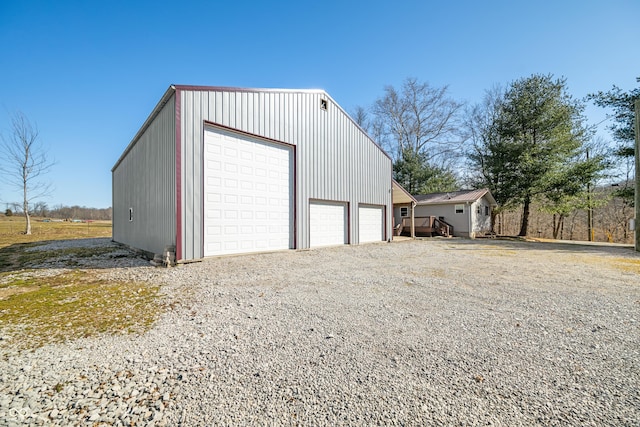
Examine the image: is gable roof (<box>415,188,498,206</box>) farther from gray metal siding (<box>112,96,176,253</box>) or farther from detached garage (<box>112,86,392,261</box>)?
gray metal siding (<box>112,96,176,253</box>)

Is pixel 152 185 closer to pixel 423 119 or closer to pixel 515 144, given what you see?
pixel 515 144

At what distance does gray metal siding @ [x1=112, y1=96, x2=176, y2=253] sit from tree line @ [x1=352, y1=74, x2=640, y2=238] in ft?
62.2

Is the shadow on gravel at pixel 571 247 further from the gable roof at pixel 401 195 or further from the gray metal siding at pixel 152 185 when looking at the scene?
the gray metal siding at pixel 152 185

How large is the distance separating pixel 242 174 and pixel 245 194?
63cm

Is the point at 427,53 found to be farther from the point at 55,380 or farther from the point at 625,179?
the point at 625,179

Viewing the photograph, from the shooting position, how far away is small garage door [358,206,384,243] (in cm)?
1209

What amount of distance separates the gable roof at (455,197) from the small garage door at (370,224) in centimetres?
740

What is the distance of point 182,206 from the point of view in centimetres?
620

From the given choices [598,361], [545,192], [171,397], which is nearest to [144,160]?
[171,397]

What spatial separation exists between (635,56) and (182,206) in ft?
63.6

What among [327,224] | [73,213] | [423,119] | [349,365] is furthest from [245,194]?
[73,213]

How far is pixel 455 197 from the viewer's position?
1816 cm

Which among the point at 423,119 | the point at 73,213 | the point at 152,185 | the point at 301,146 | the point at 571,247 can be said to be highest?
the point at 423,119

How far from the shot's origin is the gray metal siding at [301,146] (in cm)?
646
